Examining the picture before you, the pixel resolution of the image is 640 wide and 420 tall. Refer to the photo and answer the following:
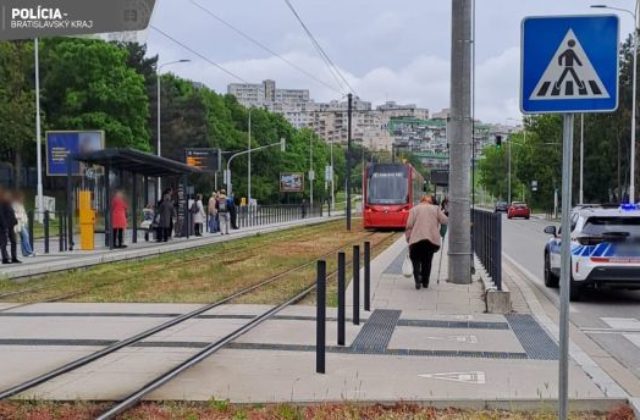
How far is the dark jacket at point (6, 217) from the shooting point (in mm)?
19234

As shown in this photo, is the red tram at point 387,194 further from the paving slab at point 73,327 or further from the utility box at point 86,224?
the paving slab at point 73,327

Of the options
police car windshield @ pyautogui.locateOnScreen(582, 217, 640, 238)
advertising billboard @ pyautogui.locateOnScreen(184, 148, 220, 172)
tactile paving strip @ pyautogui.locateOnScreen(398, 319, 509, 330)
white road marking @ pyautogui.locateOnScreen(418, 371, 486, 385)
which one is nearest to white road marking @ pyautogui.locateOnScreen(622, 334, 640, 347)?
tactile paving strip @ pyautogui.locateOnScreen(398, 319, 509, 330)

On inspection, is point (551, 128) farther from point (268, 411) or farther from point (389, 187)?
point (268, 411)

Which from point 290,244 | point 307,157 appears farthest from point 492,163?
point 290,244

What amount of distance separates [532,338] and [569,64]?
17.0ft

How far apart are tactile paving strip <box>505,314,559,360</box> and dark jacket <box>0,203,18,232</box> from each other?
12.6 m

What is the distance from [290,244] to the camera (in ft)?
94.7

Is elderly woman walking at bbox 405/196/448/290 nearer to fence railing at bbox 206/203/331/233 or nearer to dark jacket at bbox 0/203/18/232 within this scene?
dark jacket at bbox 0/203/18/232

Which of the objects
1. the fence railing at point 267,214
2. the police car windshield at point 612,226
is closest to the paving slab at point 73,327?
the police car windshield at point 612,226

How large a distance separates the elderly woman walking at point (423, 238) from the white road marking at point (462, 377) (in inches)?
279

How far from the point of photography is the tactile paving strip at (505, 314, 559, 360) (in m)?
8.63

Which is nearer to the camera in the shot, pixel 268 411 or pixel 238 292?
pixel 268 411

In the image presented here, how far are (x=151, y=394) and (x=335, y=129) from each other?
15779 cm

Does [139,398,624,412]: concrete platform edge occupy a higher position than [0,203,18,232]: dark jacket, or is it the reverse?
[0,203,18,232]: dark jacket
